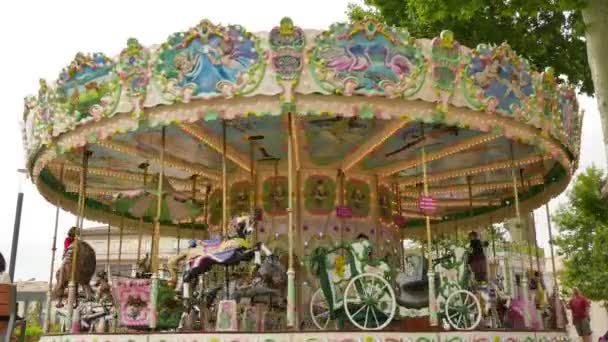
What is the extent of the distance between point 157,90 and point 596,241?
1613 cm

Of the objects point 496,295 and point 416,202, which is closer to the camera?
point 496,295

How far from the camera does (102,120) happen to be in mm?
9781

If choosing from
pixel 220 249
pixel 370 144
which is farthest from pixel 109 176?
pixel 220 249

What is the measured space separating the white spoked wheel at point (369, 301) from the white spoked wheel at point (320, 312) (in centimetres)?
140

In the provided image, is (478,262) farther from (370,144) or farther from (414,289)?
(370,144)

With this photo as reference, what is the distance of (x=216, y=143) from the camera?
11.8 metres

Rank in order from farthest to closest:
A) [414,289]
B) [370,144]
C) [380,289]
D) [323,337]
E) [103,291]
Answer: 1. [370,144]
2. [103,291]
3. [414,289]
4. [380,289]
5. [323,337]

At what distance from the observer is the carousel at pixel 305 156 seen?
8883mm

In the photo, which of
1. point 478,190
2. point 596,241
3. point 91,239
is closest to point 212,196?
point 478,190

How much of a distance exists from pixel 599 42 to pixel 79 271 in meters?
9.61

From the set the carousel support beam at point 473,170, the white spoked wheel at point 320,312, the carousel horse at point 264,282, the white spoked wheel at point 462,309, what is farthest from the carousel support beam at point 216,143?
the white spoked wheel at point 462,309

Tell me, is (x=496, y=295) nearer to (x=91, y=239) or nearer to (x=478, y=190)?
(x=478, y=190)

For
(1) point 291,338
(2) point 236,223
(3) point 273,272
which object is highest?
(2) point 236,223

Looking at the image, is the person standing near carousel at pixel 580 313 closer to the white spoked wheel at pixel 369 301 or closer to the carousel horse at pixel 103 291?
the white spoked wheel at pixel 369 301
